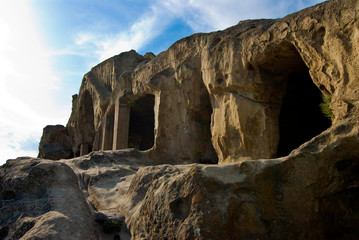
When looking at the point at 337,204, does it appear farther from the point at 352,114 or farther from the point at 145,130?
the point at 145,130

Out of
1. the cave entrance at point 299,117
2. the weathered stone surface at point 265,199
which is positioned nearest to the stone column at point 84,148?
the cave entrance at point 299,117

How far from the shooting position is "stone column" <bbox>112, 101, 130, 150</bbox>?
12.9 metres

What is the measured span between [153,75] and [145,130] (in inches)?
212

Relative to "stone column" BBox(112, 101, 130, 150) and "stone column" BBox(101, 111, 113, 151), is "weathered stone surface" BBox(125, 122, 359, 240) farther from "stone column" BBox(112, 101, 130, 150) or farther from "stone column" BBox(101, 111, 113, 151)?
"stone column" BBox(101, 111, 113, 151)

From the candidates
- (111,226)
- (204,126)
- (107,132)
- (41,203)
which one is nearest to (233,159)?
(204,126)

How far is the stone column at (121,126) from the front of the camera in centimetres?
1293

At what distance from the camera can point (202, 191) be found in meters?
3.53

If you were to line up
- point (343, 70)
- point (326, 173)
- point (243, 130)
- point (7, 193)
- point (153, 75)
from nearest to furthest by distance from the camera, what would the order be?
point (326, 173)
point (7, 193)
point (343, 70)
point (243, 130)
point (153, 75)

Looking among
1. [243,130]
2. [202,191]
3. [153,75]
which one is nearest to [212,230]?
[202,191]

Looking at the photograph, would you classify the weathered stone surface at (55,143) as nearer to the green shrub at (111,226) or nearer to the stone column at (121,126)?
the stone column at (121,126)

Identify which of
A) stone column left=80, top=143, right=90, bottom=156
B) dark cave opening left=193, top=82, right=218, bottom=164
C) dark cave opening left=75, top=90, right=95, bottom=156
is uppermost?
dark cave opening left=75, top=90, right=95, bottom=156

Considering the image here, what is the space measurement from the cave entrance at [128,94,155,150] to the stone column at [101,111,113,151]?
875 millimetres

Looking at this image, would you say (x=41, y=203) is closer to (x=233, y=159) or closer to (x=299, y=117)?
(x=233, y=159)

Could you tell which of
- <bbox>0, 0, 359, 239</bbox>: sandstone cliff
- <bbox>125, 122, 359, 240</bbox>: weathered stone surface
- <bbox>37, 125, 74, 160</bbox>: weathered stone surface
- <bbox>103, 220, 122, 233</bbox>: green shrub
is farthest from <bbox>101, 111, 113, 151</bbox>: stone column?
<bbox>125, 122, 359, 240</bbox>: weathered stone surface
